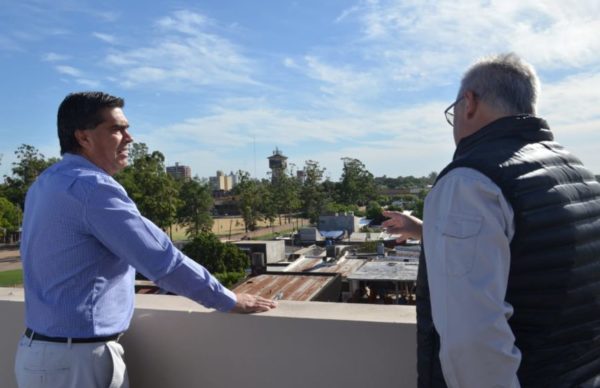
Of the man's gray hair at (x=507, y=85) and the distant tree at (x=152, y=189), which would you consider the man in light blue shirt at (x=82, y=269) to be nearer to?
the man's gray hair at (x=507, y=85)

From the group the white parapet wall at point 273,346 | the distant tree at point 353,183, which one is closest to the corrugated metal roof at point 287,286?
the white parapet wall at point 273,346

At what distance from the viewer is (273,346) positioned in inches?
73.7

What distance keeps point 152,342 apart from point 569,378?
1569 millimetres

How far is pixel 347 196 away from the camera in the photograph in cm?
5647

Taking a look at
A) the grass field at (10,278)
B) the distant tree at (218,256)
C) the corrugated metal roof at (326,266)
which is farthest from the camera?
the distant tree at (218,256)

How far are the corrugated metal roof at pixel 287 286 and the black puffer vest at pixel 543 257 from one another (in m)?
9.32

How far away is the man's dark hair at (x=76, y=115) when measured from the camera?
1732 mm

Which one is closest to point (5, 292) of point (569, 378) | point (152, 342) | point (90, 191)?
point (152, 342)

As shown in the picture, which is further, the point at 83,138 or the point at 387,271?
the point at 387,271

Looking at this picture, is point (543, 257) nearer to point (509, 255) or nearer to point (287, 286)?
point (509, 255)

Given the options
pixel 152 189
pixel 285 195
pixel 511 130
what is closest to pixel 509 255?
pixel 511 130

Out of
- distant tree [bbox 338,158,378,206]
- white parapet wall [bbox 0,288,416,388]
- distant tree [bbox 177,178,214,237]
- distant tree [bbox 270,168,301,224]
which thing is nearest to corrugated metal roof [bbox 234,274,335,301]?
white parapet wall [bbox 0,288,416,388]

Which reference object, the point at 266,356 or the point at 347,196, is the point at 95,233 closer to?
the point at 266,356

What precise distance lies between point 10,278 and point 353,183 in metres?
40.2
